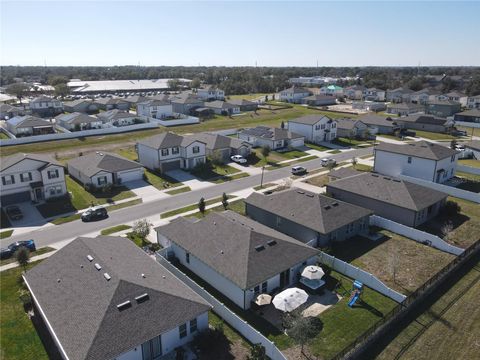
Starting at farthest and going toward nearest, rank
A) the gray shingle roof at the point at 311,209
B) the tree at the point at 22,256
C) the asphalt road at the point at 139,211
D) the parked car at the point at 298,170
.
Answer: the parked car at the point at 298,170, the asphalt road at the point at 139,211, the gray shingle roof at the point at 311,209, the tree at the point at 22,256

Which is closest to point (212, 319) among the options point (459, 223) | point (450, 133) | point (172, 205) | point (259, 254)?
point (259, 254)

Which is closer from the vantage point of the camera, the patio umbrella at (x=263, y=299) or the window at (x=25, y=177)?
the patio umbrella at (x=263, y=299)

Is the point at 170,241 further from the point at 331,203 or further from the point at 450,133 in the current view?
the point at 450,133

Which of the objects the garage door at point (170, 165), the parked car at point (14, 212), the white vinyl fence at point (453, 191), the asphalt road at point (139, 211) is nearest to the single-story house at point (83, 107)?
the garage door at point (170, 165)

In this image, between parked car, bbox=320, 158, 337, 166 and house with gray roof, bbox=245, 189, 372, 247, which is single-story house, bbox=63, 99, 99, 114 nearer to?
parked car, bbox=320, 158, 337, 166

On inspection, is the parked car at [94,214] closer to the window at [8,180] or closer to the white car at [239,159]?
the window at [8,180]

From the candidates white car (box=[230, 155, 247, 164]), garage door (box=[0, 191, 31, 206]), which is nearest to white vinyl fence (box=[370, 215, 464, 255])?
white car (box=[230, 155, 247, 164])

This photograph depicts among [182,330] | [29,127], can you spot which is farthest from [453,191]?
[29,127]
